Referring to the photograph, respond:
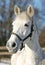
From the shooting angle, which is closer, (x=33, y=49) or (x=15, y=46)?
(x=15, y=46)

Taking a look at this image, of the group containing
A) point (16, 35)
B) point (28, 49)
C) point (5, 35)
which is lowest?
point (5, 35)

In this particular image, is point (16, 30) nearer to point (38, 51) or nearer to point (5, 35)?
point (38, 51)

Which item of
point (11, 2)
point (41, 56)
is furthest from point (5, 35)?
point (41, 56)

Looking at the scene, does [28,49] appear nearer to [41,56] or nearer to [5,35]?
[41,56]

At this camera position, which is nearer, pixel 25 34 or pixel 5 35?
pixel 25 34

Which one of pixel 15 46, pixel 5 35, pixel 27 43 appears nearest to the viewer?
pixel 15 46

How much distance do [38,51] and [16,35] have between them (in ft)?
1.47

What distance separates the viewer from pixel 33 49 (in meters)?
3.63

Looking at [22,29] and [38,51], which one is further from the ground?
[22,29]

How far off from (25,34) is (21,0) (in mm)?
10815

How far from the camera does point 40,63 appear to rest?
3.64m

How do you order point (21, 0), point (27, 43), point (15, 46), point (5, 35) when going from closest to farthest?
1. point (15, 46)
2. point (27, 43)
3. point (5, 35)
4. point (21, 0)

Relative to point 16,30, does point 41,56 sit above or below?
below

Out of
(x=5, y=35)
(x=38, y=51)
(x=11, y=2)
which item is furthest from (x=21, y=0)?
(x=38, y=51)
